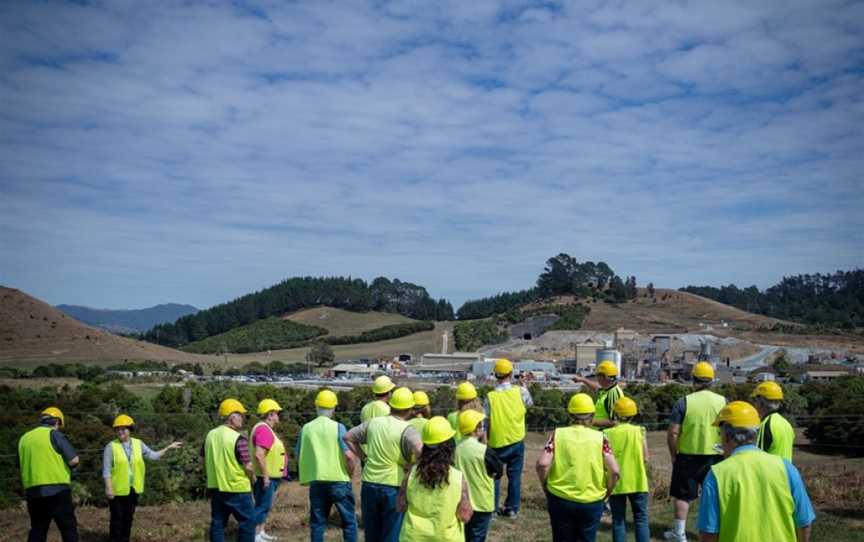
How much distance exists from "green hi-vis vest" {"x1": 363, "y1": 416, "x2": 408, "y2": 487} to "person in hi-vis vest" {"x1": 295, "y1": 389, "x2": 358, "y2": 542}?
597mm

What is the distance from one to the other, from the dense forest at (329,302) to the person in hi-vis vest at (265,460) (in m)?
134

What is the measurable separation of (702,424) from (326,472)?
3.96 meters

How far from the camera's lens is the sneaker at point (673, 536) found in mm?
7707

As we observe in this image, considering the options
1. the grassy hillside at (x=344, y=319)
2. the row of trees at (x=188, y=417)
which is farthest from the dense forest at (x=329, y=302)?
the row of trees at (x=188, y=417)

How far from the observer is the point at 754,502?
149 inches

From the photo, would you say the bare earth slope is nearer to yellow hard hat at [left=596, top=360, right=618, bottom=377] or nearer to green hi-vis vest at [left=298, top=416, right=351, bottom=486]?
green hi-vis vest at [left=298, top=416, right=351, bottom=486]

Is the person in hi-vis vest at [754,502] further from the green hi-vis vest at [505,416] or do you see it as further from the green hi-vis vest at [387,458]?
the green hi-vis vest at [505,416]

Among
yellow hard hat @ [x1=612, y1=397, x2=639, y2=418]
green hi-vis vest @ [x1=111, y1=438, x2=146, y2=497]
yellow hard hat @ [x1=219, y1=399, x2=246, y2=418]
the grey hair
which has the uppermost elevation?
the grey hair

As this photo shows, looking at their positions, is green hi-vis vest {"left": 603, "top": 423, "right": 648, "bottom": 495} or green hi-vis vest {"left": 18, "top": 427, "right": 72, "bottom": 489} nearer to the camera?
green hi-vis vest {"left": 603, "top": 423, "right": 648, "bottom": 495}

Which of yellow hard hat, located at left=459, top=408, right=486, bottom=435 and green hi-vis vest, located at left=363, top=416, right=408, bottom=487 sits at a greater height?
yellow hard hat, located at left=459, top=408, right=486, bottom=435

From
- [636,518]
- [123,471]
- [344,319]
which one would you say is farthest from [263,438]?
[344,319]

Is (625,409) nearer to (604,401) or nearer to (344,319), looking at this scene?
(604,401)

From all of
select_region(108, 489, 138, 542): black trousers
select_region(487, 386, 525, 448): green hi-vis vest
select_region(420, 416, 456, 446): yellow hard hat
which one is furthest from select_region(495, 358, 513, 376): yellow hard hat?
select_region(108, 489, 138, 542): black trousers

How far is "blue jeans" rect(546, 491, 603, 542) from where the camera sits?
5641mm
